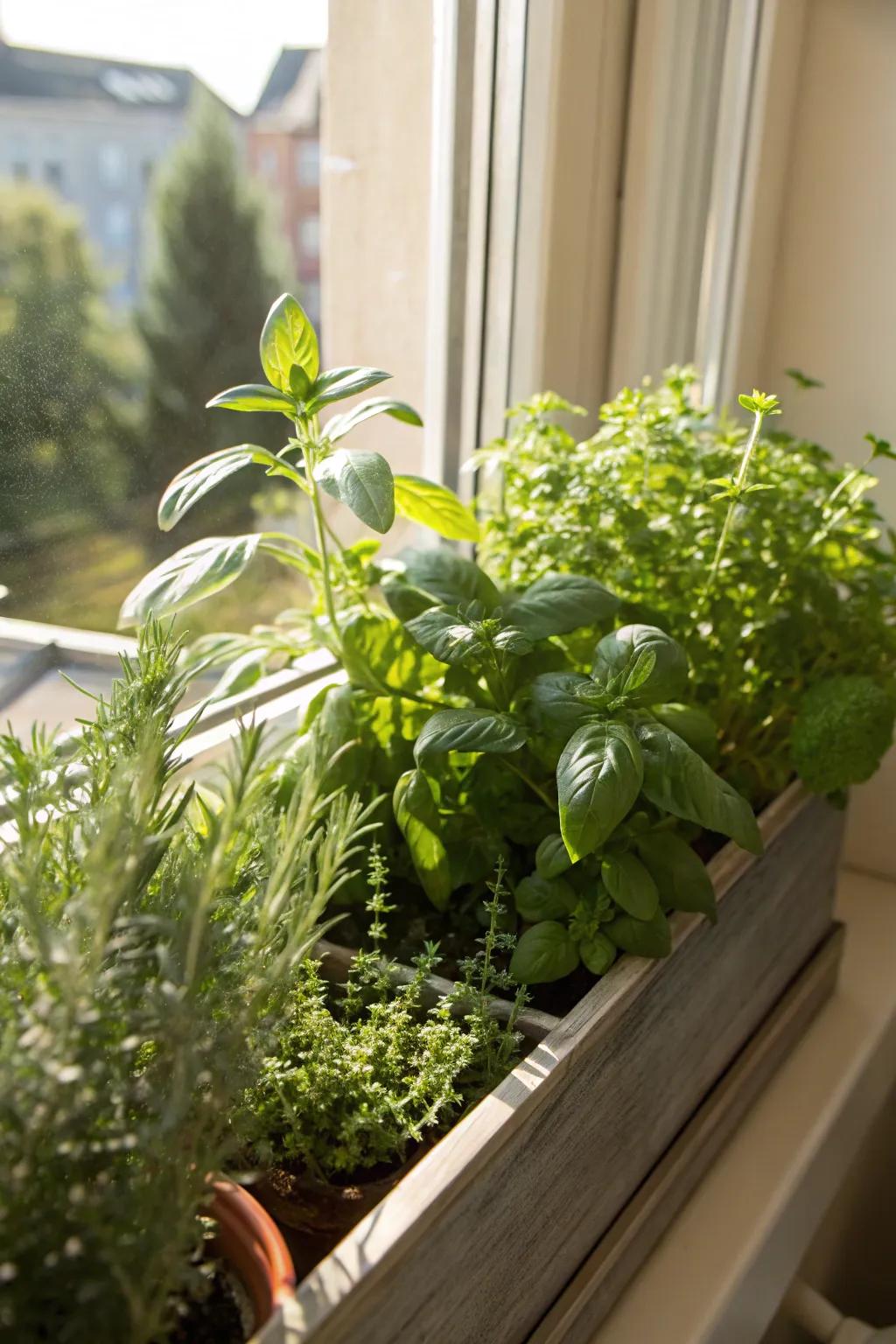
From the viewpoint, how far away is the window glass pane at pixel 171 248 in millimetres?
746

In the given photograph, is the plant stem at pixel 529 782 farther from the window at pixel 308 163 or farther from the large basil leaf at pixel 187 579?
the window at pixel 308 163

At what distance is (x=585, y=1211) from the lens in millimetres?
722

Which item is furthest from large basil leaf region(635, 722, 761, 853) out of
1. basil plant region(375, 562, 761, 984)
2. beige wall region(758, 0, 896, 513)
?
beige wall region(758, 0, 896, 513)

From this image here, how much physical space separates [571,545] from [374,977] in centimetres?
37

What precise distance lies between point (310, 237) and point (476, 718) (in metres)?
0.53

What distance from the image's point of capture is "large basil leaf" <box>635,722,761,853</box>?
2.20 feet

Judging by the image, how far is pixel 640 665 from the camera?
0.69m

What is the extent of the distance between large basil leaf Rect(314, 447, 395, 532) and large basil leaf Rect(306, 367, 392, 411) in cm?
5

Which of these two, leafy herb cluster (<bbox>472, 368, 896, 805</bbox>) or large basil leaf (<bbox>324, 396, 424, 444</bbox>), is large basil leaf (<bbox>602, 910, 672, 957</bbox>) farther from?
large basil leaf (<bbox>324, 396, 424, 444</bbox>)

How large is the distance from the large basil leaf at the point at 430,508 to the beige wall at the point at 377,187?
277mm

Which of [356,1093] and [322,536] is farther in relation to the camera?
[322,536]

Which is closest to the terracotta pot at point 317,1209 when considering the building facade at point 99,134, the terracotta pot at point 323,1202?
the terracotta pot at point 323,1202

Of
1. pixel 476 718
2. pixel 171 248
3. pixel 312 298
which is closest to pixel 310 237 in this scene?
pixel 312 298

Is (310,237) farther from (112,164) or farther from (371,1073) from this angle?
(371,1073)
